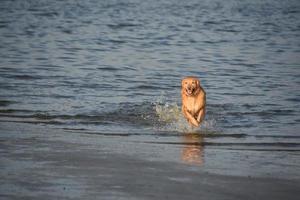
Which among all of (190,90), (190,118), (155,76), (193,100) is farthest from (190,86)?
(155,76)

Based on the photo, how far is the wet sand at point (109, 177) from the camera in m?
6.96

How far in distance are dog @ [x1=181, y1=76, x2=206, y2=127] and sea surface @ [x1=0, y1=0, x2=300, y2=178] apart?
23 cm

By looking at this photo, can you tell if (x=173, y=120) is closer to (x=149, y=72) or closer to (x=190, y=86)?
(x=190, y=86)

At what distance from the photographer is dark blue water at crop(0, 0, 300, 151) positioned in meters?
11.7

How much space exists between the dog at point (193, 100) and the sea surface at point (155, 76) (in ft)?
0.74

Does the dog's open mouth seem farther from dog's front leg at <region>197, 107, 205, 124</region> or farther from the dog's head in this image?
dog's front leg at <region>197, 107, 205, 124</region>

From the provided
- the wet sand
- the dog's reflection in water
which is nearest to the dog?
the dog's reflection in water

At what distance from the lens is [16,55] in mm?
20594

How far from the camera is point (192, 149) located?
934 cm

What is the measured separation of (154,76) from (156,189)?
1066 centimetres

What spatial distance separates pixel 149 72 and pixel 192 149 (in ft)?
29.9

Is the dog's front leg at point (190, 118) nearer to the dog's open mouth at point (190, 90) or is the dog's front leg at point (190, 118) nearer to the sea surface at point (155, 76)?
the sea surface at point (155, 76)

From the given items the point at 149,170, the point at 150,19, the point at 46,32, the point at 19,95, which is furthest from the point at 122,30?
the point at 149,170

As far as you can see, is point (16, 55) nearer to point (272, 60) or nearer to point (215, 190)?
point (272, 60)
